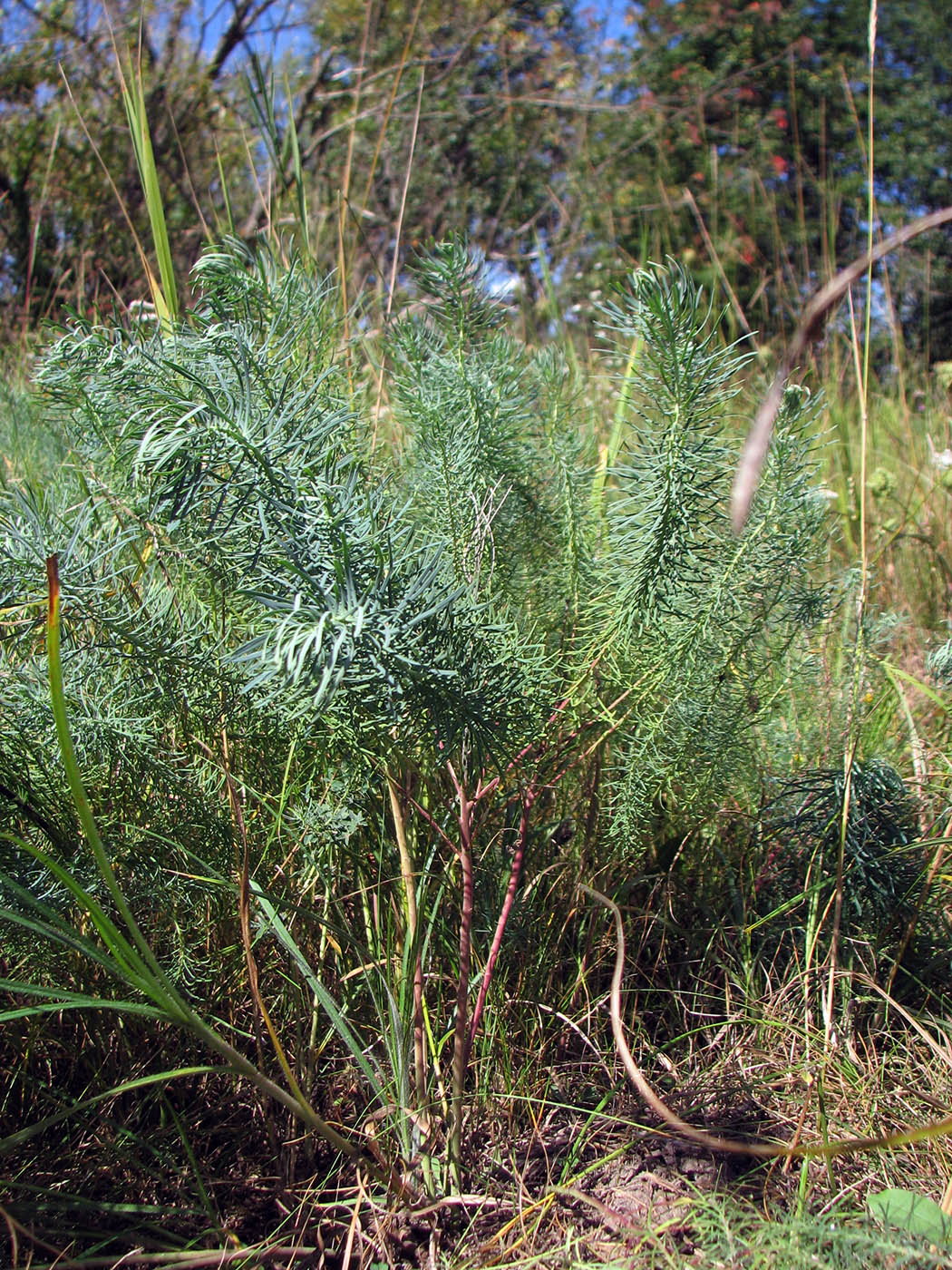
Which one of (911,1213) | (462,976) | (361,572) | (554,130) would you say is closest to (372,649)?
(361,572)

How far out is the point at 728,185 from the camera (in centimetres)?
698

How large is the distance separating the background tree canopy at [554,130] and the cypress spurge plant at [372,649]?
13.4 ft

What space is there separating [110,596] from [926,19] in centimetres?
991

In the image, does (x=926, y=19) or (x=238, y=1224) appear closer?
(x=238, y=1224)

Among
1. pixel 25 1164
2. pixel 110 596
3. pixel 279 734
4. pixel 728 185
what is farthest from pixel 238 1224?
pixel 728 185

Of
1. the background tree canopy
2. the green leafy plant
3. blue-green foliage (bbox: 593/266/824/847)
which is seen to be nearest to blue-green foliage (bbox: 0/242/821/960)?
blue-green foliage (bbox: 593/266/824/847)

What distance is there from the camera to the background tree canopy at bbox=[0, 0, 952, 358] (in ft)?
17.3

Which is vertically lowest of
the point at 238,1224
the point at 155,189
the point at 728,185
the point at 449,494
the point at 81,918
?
the point at 238,1224

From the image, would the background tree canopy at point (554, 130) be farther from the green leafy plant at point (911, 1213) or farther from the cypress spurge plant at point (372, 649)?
the green leafy plant at point (911, 1213)

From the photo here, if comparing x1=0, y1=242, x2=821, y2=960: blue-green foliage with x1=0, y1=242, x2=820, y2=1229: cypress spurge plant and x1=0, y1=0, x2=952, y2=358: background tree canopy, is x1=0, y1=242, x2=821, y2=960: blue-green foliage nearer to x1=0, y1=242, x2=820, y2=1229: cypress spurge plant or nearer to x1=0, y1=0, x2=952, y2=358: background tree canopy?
x1=0, y1=242, x2=820, y2=1229: cypress spurge plant

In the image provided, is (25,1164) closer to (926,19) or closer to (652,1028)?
(652,1028)

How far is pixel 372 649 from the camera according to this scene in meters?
0.69

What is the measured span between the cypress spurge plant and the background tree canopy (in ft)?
13.4

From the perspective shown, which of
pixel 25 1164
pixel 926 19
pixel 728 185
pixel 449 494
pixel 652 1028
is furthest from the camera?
pixel 926 19
